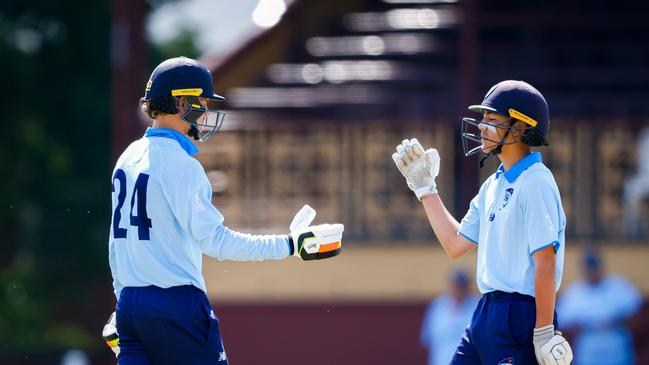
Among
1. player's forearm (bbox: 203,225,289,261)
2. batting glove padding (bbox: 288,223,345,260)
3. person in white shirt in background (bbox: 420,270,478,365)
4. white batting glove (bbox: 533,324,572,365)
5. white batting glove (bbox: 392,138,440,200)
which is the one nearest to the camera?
white batting glove (bbox: 533,324,572,365)

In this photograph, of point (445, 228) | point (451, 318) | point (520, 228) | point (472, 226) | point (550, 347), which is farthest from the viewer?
point (451, 318)

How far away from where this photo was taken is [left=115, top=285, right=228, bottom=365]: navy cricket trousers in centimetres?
537

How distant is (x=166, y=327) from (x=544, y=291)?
5.17 feet

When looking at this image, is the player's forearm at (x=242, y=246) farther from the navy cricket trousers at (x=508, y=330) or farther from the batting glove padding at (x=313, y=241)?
the navy cricket trousers at (x=508, y=330)

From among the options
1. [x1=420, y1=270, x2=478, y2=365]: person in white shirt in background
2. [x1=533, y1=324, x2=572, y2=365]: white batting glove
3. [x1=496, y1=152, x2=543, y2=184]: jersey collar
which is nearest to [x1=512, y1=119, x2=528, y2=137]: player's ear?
[x1=496, y1=152, x2=543, y2=184]: jersey collar

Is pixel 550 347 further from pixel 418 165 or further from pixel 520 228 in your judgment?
pixel 418 165

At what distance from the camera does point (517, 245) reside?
5.52 meters

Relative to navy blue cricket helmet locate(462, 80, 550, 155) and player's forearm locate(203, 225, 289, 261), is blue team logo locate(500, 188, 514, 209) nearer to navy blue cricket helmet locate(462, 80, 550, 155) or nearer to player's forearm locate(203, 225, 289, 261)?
navy blue cricket helmet locate(462, 80, 550, 155)

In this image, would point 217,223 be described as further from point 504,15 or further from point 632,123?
point 504,15

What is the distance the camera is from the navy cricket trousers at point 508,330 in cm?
551

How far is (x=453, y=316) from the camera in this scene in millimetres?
10719

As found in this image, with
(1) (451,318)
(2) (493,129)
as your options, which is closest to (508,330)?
(2) (493,129)

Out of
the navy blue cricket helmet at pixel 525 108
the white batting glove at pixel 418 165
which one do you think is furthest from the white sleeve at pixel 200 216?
the navy blue cricket helmet at pixel 525 108

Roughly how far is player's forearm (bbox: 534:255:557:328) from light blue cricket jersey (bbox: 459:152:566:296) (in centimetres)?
7
